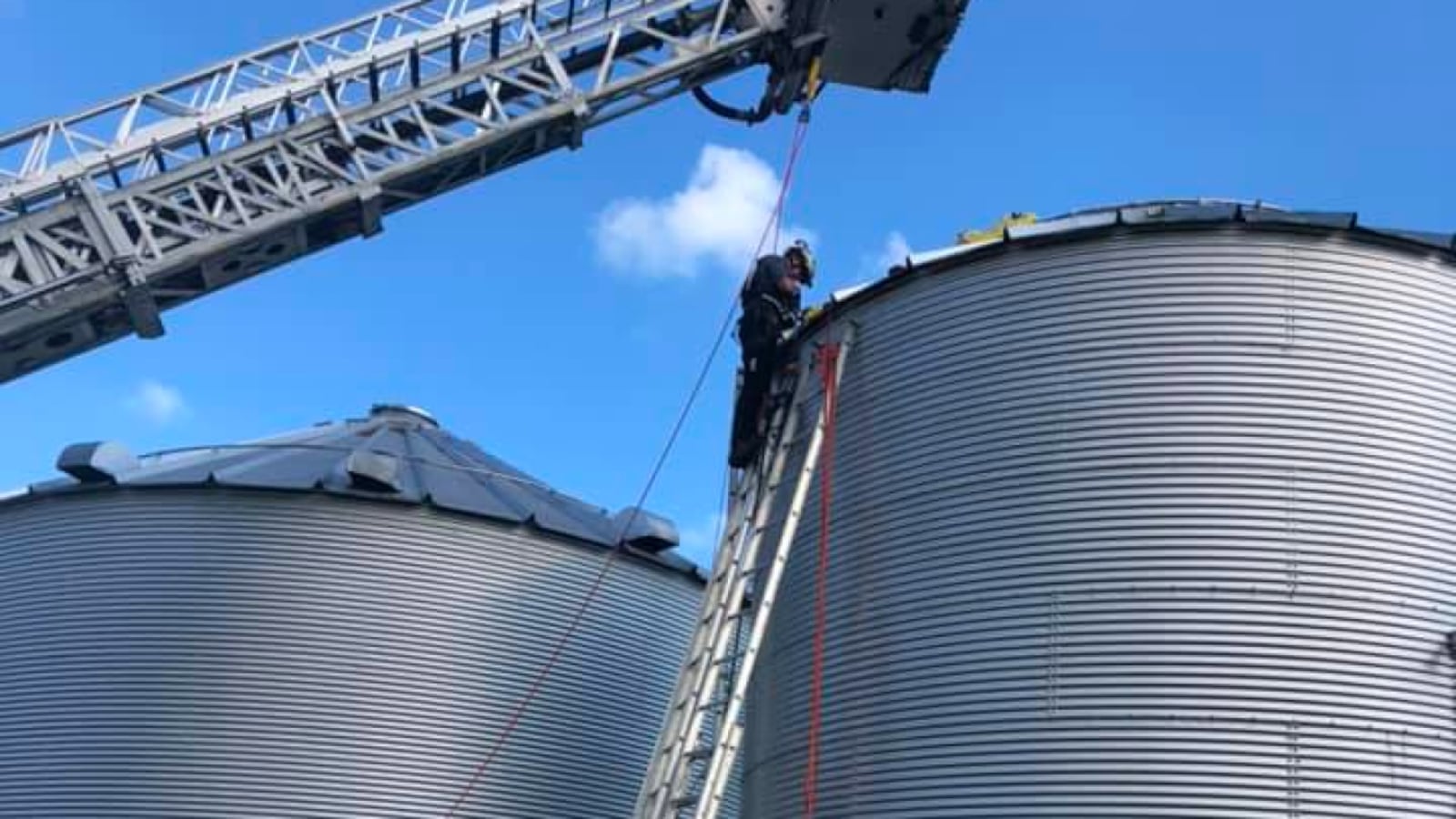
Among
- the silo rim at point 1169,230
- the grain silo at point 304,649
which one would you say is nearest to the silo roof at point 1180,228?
the silo rim at point 1169,230

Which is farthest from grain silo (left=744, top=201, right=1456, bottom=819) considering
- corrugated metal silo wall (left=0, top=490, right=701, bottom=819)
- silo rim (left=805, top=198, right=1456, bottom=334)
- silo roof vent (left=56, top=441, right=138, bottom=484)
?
silo roof vent (left=56, top=441, right=138, bottom=484)

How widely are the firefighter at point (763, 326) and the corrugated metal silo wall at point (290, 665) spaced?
6106 mm

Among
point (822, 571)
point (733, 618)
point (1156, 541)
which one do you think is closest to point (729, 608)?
point (733, 618)

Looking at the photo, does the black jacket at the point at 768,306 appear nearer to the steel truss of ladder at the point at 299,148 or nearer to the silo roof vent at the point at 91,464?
the steel truss of ladder at the point at 299,148

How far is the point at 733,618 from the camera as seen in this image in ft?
48.7

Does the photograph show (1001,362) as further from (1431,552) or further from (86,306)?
(86,306)

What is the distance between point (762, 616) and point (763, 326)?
10.8 feet

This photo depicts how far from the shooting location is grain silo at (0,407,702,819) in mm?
19578

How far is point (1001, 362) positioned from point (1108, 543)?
2.04 metres

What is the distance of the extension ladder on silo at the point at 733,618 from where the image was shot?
14.0m

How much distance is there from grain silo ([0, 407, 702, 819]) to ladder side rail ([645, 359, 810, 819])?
546 cm

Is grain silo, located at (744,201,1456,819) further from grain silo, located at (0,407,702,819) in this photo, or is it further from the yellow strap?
grain silo, located at (0,407,702,819)

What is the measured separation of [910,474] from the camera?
14445 millimetres

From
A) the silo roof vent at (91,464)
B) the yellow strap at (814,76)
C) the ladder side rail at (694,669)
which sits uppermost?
the yellow strap at (814,76)
